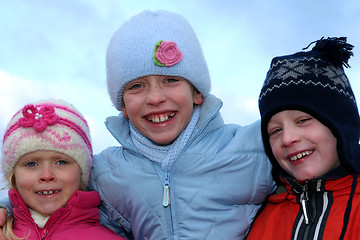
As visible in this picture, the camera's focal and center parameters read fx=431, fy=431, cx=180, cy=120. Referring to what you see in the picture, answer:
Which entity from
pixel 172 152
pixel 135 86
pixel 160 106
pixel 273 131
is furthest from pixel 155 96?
pixel 273 131

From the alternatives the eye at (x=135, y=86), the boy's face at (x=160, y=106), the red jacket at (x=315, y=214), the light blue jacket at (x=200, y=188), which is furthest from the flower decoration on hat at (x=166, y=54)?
the red jacket at (x=315, y=214)

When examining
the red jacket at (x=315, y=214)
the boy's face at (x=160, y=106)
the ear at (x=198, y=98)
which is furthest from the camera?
the ear at (x=198, y=98)

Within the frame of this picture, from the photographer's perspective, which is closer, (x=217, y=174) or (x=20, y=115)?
(x=217, y=174)

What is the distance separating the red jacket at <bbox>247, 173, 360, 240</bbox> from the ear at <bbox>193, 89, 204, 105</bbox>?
0.93 meters

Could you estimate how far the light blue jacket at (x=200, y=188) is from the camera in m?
2.97

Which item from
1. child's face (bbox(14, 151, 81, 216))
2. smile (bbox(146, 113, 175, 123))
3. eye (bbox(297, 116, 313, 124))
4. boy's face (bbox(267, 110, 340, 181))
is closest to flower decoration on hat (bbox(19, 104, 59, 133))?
child's face (bbox(14, 151, 81, 216))

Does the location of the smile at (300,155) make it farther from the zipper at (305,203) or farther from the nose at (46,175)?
the nose at (46,175)

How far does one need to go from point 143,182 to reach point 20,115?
111cm

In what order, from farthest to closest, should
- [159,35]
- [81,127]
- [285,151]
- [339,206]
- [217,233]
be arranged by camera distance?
1. [81,127]
2. [159,35]
3. [217,233]
4. [285,151]
5. [339,206]

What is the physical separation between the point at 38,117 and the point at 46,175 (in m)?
0.44

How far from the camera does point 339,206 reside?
2.54 metres

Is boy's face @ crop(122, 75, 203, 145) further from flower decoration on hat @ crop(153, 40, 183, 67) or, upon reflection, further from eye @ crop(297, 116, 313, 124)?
eye @ crop(297, 116, 313, 124)

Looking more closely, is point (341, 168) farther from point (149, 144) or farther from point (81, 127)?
point (81, 127)

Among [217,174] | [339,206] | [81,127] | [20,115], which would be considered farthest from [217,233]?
[20,115]
